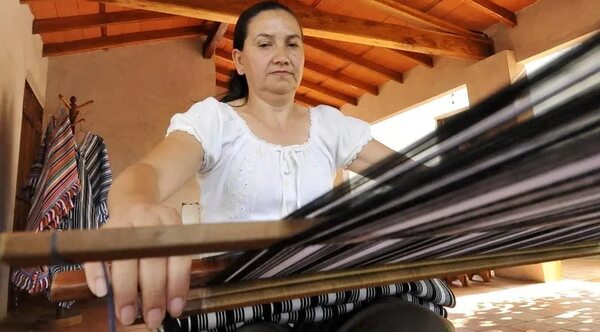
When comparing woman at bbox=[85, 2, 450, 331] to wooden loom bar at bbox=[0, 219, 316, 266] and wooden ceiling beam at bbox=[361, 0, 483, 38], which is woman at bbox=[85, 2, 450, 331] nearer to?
wooden loom bar at bbox=[0, 219, 316, 266]

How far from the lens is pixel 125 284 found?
34 centimetres

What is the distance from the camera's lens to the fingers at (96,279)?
1.14 ft

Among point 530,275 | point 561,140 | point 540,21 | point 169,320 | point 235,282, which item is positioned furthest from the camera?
point 530,275

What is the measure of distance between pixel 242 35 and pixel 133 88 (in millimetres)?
4495

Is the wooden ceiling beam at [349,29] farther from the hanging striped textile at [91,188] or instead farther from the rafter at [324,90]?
the rafter at [324,90]

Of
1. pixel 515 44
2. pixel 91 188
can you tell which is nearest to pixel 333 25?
pixel 515 44

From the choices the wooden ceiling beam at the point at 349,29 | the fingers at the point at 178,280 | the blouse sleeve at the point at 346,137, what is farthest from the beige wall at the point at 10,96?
the fingers at the point at 178,280

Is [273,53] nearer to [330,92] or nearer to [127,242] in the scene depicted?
[127,242]

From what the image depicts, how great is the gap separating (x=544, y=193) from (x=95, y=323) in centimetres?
314

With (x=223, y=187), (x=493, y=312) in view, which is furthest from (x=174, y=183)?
(x=493, y=312)

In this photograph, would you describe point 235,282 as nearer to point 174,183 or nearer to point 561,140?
point 174,183

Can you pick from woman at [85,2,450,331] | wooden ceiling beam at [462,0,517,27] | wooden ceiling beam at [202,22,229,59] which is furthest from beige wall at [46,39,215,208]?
woman at [85,2,450,331]

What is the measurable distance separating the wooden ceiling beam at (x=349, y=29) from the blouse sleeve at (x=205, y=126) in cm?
256

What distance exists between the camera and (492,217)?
0.39 meters
